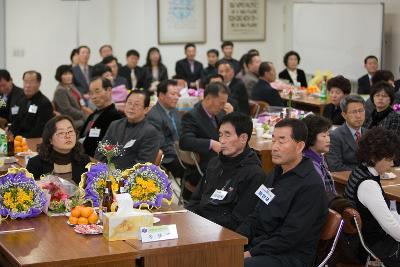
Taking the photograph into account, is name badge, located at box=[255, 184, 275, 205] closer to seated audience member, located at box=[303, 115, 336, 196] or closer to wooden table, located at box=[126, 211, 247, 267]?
wooden table, located at box=[126, 211, 247, 267]

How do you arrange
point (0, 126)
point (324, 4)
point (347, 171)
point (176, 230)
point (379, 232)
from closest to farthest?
point (176, 230)
point (379, 232)
point (347, 171)
point (0, 126)
point (324, 4)

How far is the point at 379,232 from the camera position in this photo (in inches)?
177

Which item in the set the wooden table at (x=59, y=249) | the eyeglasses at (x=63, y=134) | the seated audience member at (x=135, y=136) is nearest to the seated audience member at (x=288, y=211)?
the wooden table at (x=59, y=249)

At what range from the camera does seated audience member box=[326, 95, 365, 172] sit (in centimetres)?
594

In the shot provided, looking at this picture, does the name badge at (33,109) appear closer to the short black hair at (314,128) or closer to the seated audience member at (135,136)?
the seated audience member at (135,136)

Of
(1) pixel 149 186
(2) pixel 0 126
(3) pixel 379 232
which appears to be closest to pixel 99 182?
(1) pixel 149 186

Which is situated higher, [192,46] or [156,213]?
[192,46]

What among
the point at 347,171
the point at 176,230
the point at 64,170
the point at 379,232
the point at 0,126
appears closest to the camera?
the point at 176,230

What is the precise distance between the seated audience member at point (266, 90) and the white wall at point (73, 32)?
2732 millimetres

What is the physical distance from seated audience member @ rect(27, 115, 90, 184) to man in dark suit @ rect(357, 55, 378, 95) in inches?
268

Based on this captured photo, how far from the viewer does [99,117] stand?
6.83 meters

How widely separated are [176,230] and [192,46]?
31.3ft

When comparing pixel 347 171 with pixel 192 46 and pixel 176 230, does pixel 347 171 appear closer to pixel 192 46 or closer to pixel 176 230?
pixel 176 230

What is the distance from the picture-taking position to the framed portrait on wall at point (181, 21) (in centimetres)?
1343
